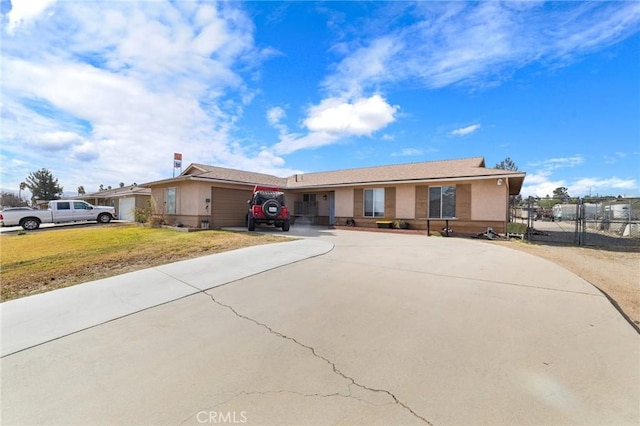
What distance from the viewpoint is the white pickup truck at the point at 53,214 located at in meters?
19.0

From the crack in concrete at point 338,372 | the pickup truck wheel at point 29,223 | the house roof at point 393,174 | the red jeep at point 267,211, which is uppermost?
the house roof at point 393,174

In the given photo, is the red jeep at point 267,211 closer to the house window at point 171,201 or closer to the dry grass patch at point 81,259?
the dry grass patch at point 81,259

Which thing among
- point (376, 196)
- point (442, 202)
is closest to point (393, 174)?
point (376, 196)

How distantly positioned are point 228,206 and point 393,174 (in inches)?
407

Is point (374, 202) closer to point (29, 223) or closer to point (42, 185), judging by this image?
point (29, 223)

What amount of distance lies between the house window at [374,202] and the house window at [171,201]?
39.7 feet

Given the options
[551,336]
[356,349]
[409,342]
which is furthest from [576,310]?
[356,349]

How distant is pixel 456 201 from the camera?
14.2 metres

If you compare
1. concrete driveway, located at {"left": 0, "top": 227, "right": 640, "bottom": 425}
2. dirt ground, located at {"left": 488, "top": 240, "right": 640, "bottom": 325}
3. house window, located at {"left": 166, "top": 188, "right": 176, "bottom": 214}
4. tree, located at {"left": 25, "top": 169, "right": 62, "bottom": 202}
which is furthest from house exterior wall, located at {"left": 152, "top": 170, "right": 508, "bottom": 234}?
tree, located at {"left": 25, "top": 169, "right": 62, "bottom": 202}

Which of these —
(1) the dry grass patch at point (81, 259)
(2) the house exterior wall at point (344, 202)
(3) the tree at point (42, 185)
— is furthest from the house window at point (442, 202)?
(3) the tree at point (42, 185)

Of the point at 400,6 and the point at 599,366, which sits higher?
the point at 400,6

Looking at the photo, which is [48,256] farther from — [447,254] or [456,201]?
[456,201]

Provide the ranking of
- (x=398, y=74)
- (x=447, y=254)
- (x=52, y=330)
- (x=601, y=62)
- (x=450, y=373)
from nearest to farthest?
(x=450, y=373)
(x=52, y=330)
(x=447, y=254)
(x=601, y=62)
(x=398, y=74)

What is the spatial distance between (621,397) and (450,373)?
4.25 ft
